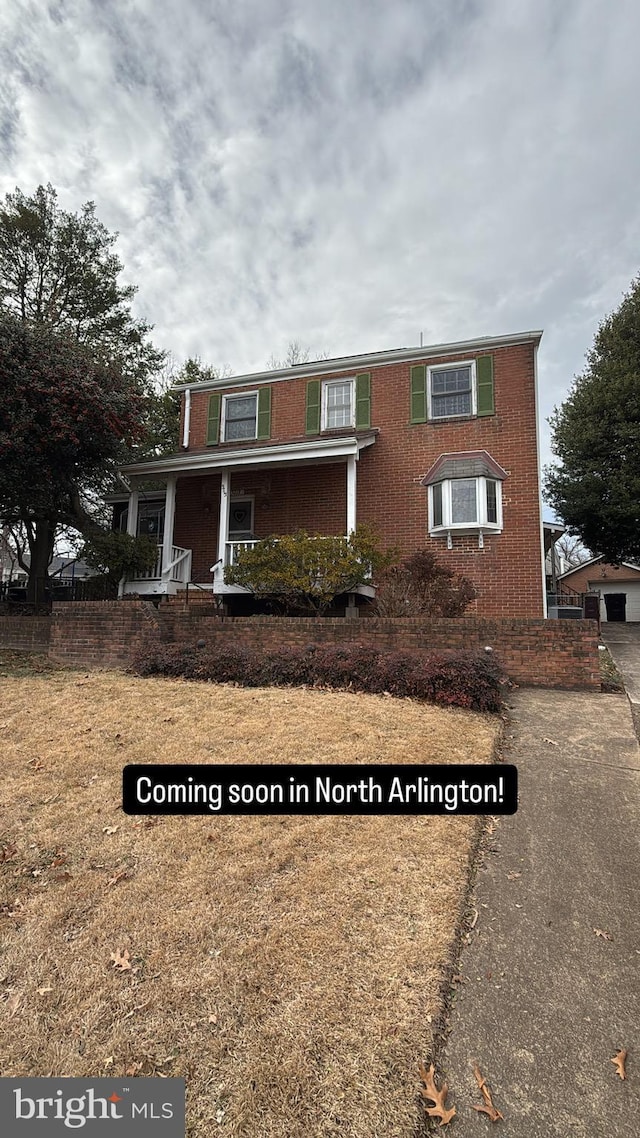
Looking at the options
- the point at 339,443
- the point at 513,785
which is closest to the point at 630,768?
the point at 513,785

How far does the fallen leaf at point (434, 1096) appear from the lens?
66.3 inches

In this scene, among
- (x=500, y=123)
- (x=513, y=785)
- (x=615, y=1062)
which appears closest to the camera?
(x=615, y=1062)

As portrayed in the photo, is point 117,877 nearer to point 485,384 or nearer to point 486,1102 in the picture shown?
point 486,1102

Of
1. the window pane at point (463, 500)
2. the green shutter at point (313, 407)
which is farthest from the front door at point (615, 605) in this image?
the green shutter at point (313, 407)

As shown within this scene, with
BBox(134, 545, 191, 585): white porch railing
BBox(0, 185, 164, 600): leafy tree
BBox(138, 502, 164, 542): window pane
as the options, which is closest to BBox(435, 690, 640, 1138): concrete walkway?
BBox(0, 185, 164, 600): leafy tree

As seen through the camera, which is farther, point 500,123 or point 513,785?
point 500,123

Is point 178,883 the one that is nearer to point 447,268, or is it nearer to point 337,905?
point 337,905

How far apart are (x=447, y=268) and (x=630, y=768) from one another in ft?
42.0

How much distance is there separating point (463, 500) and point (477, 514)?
48cm

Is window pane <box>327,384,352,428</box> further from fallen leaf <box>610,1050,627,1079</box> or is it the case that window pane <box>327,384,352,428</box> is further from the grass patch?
fallen leaf <box>610,1050,627,1079</box>

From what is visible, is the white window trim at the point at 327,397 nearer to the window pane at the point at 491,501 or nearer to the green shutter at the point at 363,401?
the green shutter at the point at 363,401

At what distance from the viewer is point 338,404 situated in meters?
14.5

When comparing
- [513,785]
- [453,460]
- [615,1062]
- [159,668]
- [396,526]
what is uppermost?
[453,460]

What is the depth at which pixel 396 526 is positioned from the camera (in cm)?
1305
